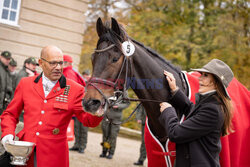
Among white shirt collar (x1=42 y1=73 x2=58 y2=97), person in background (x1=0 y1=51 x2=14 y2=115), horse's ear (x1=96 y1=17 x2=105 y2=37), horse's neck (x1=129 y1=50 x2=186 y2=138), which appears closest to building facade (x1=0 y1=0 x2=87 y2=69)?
person in background (x1=0 y1=51 x2=14 y2=115)

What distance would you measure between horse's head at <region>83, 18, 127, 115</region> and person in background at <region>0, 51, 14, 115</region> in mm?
4330

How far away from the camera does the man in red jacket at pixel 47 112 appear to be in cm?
322

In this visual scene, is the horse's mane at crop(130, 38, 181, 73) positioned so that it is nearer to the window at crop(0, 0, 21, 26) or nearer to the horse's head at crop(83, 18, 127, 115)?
the horse's head at crop(83, 18, 127, 115)

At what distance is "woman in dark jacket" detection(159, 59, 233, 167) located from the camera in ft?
8.39

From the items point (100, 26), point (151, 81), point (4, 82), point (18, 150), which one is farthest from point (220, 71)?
point (4, 82)

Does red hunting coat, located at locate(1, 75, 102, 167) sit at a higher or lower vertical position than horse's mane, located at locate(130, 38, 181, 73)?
lower

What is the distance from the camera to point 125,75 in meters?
3.07

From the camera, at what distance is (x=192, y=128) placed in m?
2.56

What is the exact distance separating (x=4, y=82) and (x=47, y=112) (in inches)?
153

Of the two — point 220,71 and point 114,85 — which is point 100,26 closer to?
point 114,85

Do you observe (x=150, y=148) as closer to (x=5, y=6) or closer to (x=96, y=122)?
(x=96, y=122)

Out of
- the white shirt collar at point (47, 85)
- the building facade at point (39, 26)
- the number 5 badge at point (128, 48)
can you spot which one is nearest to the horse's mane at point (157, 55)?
the number 5 badge at point (128, 48)

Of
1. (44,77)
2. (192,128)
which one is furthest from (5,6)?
(192,128)

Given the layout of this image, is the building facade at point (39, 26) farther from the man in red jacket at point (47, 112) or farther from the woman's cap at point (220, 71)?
the woman's cap at point (220, 71)
